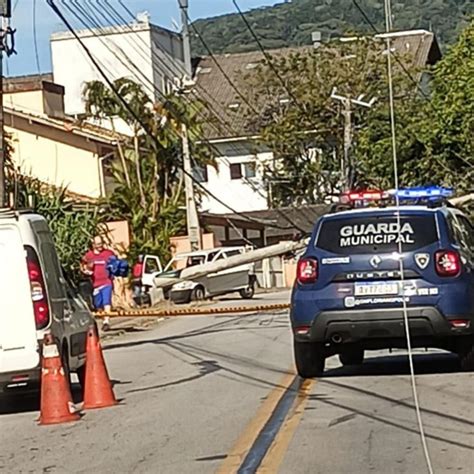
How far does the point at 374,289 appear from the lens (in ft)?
44.9

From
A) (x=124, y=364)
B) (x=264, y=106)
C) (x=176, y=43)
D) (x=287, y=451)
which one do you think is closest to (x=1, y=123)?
(x=124, y=364)

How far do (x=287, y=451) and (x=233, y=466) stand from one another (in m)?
0.61

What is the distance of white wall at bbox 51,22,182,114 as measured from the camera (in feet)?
211

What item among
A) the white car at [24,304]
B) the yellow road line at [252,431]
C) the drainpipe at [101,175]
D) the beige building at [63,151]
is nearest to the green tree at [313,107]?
the drainpipe at [101,175]

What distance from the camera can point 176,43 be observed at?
68.2m

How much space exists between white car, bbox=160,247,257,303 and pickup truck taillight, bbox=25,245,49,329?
75.2 feet

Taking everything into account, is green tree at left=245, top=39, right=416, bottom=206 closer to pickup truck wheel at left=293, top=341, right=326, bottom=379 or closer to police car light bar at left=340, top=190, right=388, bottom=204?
police car light bar at left=340, top=190, right=388, bottom=204

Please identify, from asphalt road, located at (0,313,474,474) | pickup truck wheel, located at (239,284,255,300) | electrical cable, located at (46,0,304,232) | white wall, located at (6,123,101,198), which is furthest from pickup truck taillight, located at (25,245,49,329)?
white wall, located at (6,123,101,198)

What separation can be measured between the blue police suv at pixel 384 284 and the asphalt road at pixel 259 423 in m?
0.45

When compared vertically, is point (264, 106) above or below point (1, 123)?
above

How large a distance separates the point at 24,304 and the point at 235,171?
174ft

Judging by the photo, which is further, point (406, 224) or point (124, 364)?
point (124, 364)

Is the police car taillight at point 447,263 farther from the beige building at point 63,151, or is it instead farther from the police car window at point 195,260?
the beige building at point 63,151

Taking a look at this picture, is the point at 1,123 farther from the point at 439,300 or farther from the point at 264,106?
the point at 264,106
